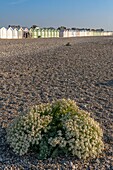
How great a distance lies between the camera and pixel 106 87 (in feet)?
28.1

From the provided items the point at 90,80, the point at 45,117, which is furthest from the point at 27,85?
the point at 45,117

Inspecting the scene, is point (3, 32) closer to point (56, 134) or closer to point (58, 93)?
point (58, 93)

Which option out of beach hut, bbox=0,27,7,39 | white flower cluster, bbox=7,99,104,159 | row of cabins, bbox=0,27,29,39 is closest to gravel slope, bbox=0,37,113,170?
white flower cluster, bbox=7,99,104,159

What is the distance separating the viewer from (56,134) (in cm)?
404

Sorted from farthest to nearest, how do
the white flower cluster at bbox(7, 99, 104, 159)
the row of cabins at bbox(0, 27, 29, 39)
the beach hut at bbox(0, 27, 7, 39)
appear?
1. the row of cabins at bbox(0, 27, 29, 39)
2. the beach hut at bbox(0, 27, 7, 39)
3. the white flower cluster at bbox(7, 99, 104, 159)

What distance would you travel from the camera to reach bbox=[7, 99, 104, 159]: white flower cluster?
3924mm

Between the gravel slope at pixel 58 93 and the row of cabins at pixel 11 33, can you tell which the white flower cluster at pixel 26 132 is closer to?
the gravel slope at pixel 58 93

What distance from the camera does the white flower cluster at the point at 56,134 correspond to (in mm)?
3924

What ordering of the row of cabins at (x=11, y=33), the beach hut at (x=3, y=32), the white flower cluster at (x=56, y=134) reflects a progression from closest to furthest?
the white flower cluster at (x=56, y=134), the beach hut at (x=3, y=32), the row of cabins at (x=11, y=33)

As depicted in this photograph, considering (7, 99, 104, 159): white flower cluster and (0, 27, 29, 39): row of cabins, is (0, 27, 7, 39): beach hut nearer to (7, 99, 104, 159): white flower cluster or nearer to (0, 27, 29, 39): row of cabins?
(0, 27, 29, 39): row of cabins

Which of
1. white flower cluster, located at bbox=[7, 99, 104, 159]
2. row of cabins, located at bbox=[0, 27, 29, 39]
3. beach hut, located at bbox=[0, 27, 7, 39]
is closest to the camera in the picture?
A: white flower cluster, located at bbox=[7, 99, 104, 159]

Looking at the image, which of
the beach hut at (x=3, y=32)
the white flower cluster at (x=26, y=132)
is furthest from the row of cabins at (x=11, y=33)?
the white flower cluster at (x=26, y=132)

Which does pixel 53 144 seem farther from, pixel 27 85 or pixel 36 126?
pixel 27 85

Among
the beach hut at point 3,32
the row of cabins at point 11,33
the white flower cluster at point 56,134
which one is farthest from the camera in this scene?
the row of cabins at point 11,33
